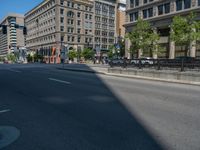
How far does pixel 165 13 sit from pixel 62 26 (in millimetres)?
53383

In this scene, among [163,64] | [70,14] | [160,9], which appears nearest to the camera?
[163,64]

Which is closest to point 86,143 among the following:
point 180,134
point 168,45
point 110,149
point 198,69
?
point 110,149

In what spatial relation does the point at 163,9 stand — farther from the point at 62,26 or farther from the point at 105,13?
the point at 105,13

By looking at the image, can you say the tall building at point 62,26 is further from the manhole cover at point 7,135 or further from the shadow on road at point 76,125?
the manhole cover at point 7,135

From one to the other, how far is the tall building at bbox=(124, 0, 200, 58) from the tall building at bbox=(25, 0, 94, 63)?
1608 inches

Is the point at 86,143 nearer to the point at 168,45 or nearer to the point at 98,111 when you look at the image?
the point at 98,111

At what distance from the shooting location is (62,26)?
91750 mm

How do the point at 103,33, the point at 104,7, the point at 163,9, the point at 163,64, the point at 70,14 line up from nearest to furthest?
the point at 163,64, the point at 163,9, the point at 70,14, the point at 103,33, the point at 104,7

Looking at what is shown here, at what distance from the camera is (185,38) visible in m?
32.5

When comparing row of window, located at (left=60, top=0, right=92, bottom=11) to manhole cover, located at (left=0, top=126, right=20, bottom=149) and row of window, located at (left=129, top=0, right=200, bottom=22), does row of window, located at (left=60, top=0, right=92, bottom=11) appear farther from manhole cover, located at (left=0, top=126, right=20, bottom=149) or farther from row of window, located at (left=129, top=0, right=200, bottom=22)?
manhole cover, located at (left=0, top=126, right=20, bottom=149)

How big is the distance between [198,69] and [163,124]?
1146 cm

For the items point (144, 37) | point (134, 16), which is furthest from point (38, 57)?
point (144, 37)

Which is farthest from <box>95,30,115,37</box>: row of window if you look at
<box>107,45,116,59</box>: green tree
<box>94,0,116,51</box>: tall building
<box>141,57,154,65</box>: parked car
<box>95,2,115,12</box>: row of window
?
<box>141,57,154,65</box>: parked car

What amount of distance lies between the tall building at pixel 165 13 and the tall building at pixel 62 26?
134 feet
